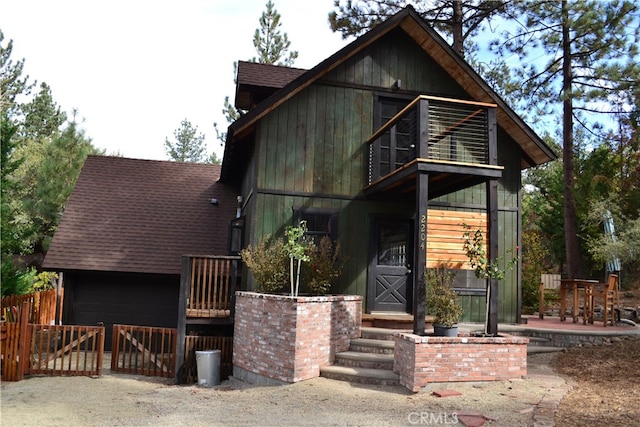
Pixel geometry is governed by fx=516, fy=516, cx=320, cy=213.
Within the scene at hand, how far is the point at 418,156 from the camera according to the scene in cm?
879

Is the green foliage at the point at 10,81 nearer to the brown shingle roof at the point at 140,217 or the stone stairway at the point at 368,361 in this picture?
the brown shingle roof at the point at 140,217

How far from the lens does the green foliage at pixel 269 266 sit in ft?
32.1

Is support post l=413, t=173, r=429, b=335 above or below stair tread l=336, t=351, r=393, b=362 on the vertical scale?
above

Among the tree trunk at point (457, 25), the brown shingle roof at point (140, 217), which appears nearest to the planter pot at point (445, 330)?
the brown shingle roof at point (140, 217)

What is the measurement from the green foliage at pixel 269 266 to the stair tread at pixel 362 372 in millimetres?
1862

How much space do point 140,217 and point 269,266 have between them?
23.0 feet

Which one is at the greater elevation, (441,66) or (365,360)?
(441,66)

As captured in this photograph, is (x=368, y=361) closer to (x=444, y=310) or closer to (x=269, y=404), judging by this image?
(x=444, y=310)

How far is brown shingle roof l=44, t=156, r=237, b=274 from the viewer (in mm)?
13664

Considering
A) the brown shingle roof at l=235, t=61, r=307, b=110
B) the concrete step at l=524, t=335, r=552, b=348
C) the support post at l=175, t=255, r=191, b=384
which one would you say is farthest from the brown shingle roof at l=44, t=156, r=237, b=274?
the concrete step at l=524, t=335, r=552, b=348

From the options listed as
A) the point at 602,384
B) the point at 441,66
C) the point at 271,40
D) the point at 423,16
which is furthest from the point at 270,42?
the point at 602,384

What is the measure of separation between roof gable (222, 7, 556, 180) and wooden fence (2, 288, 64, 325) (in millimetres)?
5681

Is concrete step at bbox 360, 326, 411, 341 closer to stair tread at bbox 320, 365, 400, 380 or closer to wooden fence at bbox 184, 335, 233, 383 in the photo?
stair tread at bbox 320, 365, 400, 380

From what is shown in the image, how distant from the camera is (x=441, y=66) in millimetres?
12328
